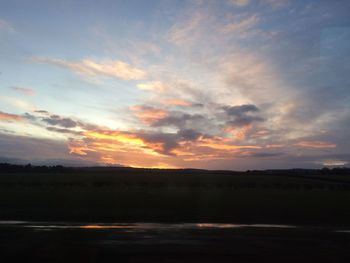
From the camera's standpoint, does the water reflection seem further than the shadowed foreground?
Yes

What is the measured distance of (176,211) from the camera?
29344mm

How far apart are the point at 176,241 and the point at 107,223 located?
6853 millimetres

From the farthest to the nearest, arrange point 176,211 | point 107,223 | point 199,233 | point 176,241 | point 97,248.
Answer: point 176,211, point 107,223, point 199,233, point 176,241, point 97,248

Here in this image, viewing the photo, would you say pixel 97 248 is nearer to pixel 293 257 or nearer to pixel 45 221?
pixel 293 257

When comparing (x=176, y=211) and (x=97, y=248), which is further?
(x=176, y=211)

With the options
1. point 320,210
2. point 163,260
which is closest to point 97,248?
point 163,260

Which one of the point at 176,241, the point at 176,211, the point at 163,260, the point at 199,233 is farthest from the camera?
the point at 176,211

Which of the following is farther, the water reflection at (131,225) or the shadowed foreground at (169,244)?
the water reflection at (131,225)

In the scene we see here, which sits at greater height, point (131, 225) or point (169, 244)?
point (131, 225)

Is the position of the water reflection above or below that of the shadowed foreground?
above

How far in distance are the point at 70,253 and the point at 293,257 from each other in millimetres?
7676

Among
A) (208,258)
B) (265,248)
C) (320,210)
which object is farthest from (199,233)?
(320,210)

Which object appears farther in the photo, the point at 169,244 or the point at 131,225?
the point at 131,225

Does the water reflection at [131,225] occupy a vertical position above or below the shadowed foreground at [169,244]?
above
